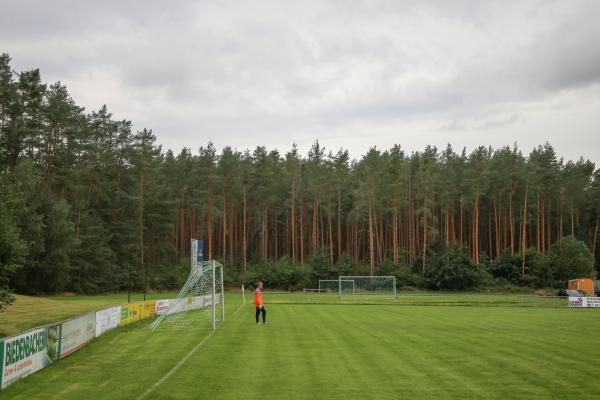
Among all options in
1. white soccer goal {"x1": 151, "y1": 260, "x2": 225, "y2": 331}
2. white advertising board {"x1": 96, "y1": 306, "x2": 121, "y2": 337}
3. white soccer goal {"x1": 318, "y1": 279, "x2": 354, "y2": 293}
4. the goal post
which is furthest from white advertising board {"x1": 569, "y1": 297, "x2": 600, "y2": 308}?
white advertising board {"x1": 96, "y1": 306, "x2": 121, "y2": 337}

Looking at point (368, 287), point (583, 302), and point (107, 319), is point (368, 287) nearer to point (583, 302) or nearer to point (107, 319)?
point (583, 302)

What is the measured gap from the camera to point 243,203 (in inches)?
3329

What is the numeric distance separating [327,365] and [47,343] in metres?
7.70

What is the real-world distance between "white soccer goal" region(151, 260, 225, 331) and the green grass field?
1.66m

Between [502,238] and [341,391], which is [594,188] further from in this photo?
[341,391]

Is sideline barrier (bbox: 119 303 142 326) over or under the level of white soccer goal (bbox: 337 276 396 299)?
over

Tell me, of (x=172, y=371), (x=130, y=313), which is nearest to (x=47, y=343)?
(x=172, y=371)

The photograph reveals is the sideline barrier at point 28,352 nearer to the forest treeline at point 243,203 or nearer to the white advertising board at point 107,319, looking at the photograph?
the white advertising board at point 107,319

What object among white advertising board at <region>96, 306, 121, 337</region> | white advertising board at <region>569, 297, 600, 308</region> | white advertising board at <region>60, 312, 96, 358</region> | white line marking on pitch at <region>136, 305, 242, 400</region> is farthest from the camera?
white advertising board at <region>569, 297, 600, 308</region>

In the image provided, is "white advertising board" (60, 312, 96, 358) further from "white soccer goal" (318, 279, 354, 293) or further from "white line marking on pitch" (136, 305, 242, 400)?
"white soccer goal" (318, 279, 354, 293)

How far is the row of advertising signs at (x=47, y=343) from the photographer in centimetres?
1224

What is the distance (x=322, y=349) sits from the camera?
1717 cm

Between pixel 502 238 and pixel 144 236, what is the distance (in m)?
57.1

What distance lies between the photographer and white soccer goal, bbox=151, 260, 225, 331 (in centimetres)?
2508
